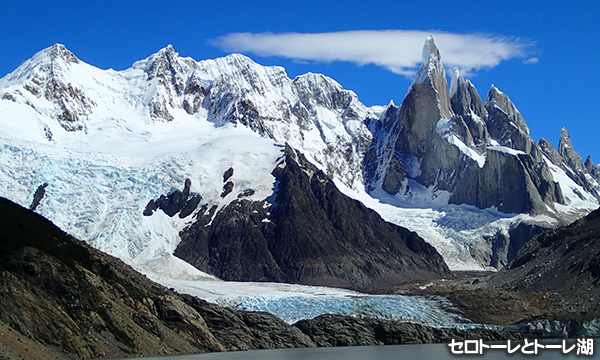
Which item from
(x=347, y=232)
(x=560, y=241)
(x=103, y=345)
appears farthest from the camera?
(x=347, y=232)

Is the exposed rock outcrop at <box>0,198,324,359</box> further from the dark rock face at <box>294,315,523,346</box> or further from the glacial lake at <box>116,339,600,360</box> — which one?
the dark rock face at <box>294,315,523,346</box>

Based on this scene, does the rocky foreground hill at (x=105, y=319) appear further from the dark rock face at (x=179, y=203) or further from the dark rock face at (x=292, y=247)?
the dark rock face at (x=179, y=203)

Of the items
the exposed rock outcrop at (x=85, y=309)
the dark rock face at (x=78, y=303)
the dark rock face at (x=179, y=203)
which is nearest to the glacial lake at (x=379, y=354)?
the exposed rock outcrop at (x=85, y=309)

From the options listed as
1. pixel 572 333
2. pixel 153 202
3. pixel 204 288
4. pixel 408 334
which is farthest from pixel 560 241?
pixel 153 202

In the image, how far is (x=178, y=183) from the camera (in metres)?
190

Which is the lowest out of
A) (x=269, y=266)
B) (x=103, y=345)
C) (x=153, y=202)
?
(x=103, y=345)

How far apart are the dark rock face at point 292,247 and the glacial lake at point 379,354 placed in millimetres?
72630

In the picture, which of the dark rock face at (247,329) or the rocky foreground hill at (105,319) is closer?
the rocky foreground hill at (105,319)

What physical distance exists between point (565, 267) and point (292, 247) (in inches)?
2827

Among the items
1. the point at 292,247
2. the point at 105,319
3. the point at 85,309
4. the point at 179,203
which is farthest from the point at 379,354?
the point at 179,203

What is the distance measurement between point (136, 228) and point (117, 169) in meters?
19.3

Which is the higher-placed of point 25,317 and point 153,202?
point 153,202

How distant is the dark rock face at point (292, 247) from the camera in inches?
6850

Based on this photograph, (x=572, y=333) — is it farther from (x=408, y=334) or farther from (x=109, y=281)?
(x=109, y=281)
